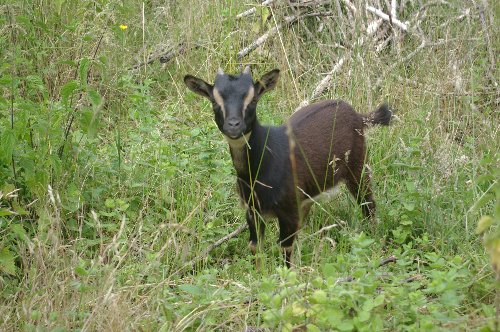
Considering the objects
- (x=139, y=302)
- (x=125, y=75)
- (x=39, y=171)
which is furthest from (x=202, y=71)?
(x=139, y=302)

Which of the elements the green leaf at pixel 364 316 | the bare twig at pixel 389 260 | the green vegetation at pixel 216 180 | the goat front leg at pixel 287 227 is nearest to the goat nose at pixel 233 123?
the green vegetation at pixel 216 180

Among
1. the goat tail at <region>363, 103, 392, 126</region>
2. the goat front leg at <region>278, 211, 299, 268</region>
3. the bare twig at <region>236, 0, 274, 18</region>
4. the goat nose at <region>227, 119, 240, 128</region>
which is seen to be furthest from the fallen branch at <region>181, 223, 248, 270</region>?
the bare twig at <region>236, 0, 274, 18</region>

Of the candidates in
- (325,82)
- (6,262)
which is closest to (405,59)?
(325,82)

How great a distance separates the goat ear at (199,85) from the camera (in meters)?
5.00

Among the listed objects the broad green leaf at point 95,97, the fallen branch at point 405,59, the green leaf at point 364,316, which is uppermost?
the broad green leaf at point 95,97

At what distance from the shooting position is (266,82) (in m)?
5.09

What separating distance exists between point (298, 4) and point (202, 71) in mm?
1030

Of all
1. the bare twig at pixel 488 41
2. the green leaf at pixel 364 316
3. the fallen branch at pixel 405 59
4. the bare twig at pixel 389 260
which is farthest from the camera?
the bare twig at pixel 488 41

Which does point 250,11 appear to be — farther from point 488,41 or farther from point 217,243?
point 217,243

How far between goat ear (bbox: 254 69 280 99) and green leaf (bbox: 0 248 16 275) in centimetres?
166

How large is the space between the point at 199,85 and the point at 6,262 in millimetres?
1566

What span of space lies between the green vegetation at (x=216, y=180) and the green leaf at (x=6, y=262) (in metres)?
0.01

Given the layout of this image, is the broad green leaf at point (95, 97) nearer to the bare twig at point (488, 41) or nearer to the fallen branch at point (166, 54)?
the fallen branch at point (166, 54)

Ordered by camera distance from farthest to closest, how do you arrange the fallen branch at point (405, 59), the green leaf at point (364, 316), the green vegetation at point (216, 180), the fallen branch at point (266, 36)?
the fallen branch at point (266, 36) < the fallen branch at point (405, 59) < the green vegetation at point (216, 180) < the green leaf at point (364, 316)
